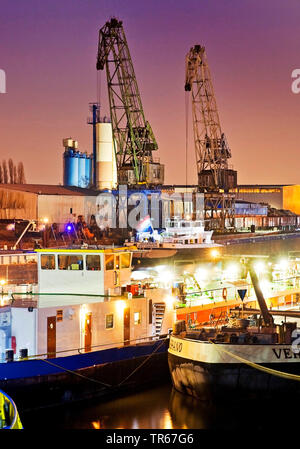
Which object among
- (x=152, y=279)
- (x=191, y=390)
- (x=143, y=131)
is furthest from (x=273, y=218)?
(x=191, y=390)

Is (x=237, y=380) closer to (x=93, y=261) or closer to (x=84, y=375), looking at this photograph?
(x=84, y=375)

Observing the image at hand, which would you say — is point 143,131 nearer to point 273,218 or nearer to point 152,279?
point 273,218

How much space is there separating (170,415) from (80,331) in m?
3.64

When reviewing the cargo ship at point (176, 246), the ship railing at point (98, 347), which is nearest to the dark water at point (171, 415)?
the ship railing at point (98, 347)

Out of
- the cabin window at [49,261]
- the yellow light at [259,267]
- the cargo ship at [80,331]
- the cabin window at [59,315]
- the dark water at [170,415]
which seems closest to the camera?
the dark water at [170,415]

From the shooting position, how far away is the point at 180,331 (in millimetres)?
20453

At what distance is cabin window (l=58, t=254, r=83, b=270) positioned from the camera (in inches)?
844

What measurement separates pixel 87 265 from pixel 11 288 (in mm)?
3221

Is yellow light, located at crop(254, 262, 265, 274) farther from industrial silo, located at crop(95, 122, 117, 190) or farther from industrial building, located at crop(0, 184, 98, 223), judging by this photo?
industrial silo, located at crop(95, 122, 117, 190)

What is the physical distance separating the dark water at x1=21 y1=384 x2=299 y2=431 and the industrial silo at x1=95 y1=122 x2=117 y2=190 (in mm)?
46318

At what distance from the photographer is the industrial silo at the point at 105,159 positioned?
65.1 meters

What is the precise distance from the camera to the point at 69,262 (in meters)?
21.5

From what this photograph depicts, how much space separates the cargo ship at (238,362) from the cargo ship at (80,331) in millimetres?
1949

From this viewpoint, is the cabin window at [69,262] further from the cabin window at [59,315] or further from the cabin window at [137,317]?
the cabin window at [59,315]
